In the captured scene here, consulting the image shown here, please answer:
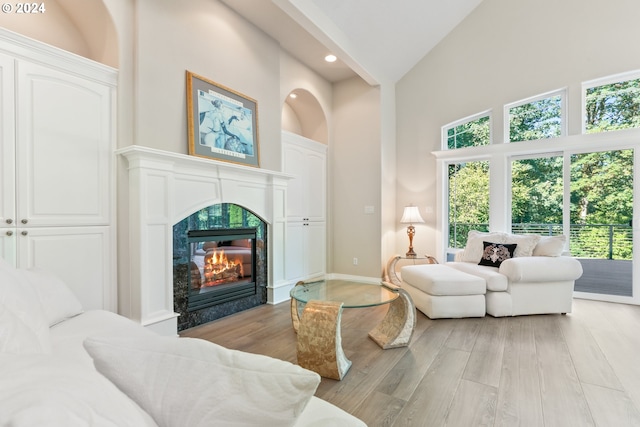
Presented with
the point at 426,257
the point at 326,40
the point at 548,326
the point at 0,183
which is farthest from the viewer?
the point at 426,257

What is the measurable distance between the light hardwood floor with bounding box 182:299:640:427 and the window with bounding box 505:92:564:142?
7.89 ft

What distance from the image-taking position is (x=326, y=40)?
3461mm

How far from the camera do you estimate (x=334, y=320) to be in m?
2.08

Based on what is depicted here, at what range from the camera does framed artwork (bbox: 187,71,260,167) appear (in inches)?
119

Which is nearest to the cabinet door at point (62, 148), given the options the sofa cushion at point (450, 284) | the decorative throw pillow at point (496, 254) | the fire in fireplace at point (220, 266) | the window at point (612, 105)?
the fire in fireplace at point (220, 266)

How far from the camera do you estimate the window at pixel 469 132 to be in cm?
470

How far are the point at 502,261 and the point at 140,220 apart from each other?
376 cm

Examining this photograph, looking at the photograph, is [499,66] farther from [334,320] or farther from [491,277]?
[334,320]

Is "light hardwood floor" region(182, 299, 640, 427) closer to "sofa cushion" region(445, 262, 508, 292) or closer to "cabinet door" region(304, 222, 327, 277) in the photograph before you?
"sofa cushion" region(445, 262, 508, 292)

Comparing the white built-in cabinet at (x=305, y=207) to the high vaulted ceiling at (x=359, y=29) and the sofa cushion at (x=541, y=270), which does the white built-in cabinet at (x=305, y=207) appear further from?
the sofa cushion at (x=541, y=270)

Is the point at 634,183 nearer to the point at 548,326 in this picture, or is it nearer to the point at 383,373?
the point at 548,326

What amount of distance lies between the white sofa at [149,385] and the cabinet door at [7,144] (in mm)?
1872

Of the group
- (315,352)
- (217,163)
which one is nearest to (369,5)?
(217,163)

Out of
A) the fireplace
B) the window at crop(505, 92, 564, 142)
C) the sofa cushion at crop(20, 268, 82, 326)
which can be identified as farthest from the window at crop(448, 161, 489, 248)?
the sofa cushion at crop(20, 268, 82, 326)
